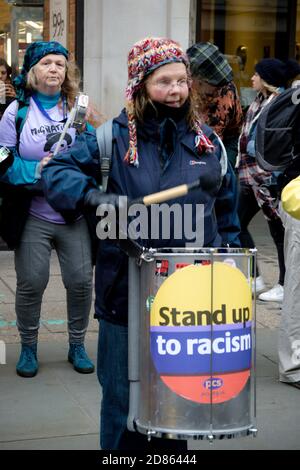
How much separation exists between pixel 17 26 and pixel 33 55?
472cm

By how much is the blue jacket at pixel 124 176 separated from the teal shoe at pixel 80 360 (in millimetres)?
2096

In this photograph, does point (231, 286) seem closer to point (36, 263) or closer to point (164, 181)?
point (164, 181)

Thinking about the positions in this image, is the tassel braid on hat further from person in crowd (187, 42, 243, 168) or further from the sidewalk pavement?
person in crowd (187, 42, 243, 168)

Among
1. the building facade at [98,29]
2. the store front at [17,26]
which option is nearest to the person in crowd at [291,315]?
the building facade at [98,29]

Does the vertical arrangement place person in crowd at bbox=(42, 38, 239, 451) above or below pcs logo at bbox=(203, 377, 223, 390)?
Result: above

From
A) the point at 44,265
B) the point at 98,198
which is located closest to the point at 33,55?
the point at 44,265

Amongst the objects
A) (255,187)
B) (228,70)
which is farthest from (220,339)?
(255,187)

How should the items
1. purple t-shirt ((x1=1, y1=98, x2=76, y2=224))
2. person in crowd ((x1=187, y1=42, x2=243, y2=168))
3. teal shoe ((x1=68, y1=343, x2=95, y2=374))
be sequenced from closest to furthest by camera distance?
purple t-shirt ((x1=1, y1=98, x2=76, y2=224)), teal shoe ((x1=68, y1=343, x2=95, y2=374)), person in crowd ((x1=187, y1=42, x2=243, y2=168))

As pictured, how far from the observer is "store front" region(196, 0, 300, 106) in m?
11.8

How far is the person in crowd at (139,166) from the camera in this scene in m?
3.37

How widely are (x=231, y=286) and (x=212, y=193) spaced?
36 cm

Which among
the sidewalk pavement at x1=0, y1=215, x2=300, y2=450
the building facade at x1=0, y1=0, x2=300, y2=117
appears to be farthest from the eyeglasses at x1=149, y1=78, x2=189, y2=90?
the building facade at x1=0, y1=0, x2=300, y2=117

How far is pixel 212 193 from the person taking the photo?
3.23 meters

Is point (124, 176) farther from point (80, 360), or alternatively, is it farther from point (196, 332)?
point (80, 360)
